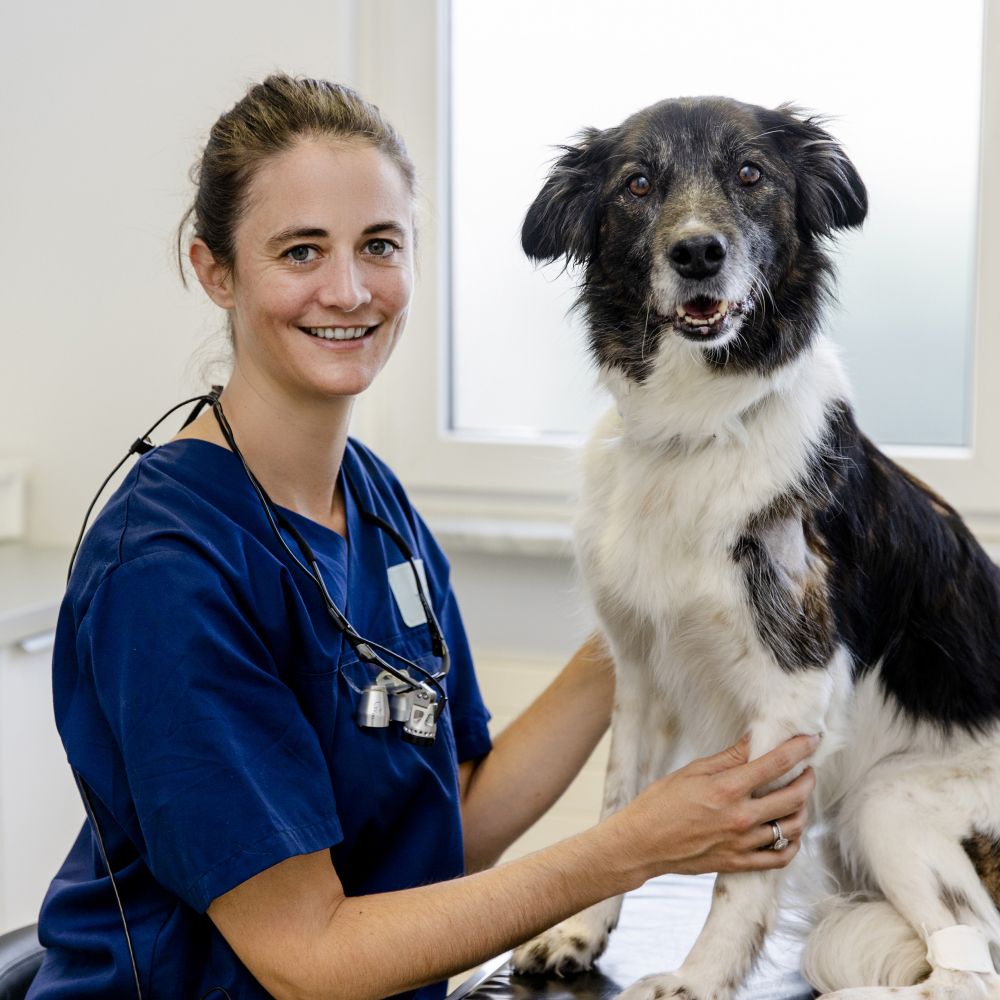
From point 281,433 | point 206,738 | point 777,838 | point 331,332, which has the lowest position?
point 777,838

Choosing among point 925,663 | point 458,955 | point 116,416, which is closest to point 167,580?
point 458,955

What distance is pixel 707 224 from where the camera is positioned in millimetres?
1333

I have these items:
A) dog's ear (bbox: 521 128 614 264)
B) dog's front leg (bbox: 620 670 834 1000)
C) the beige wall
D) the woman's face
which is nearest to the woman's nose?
the woman's face

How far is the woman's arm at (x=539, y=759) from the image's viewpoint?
5.51 feet

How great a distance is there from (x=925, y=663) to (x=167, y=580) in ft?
2.82

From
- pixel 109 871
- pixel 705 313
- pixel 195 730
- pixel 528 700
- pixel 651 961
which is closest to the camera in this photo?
pixel 195 730

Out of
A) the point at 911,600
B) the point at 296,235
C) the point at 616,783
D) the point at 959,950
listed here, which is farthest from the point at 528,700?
the point at 296,235

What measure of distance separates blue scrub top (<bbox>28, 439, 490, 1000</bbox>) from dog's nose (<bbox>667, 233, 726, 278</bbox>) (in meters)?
0.50

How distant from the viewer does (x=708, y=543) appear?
1374 mm

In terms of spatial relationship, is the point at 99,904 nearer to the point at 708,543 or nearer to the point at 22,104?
the point at 708,543

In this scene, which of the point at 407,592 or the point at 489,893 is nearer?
the point at 489,893

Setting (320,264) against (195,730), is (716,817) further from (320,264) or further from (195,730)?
(320,264)

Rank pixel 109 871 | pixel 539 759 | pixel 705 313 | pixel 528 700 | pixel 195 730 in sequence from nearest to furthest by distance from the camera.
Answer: pixel 195 730, pixel 109 871, pixel 705 313, pixel 539 759, pixel 528 700

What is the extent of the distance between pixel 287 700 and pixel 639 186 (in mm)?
690
